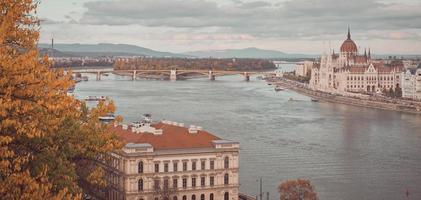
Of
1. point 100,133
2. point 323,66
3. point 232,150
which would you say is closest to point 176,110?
point 232,150

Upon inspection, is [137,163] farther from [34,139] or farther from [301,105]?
[301,105]

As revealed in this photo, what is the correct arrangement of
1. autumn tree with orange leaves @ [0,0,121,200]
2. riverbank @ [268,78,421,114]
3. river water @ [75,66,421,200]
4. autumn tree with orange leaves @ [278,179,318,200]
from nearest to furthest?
autumn tree with orange leaves @ [0,0,121,200] < autumn tree with orange leaves @ [278,179,318,200] < river water @ [75,66,421,200] < riverbank @ [268,78,421,114]

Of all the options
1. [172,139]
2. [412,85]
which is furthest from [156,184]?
[412,85]

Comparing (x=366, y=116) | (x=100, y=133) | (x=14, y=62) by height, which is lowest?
(x=366, y=116)

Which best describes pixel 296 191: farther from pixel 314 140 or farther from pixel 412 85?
pixel 412 85

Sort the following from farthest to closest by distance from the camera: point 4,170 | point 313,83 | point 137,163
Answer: point 313,83, point 137,163, point 4,170

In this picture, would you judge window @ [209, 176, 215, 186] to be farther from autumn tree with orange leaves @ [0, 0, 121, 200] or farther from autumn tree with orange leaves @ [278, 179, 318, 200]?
autumn tree with orange leaves @ [0, 0, 121, 200]

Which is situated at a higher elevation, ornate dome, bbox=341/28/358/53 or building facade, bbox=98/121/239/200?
ornate dome, bbox=341/28/358/53

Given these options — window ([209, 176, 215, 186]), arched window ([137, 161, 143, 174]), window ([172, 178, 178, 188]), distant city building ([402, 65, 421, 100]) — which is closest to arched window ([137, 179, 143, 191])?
arched window ([137, 161, 143, 174])
